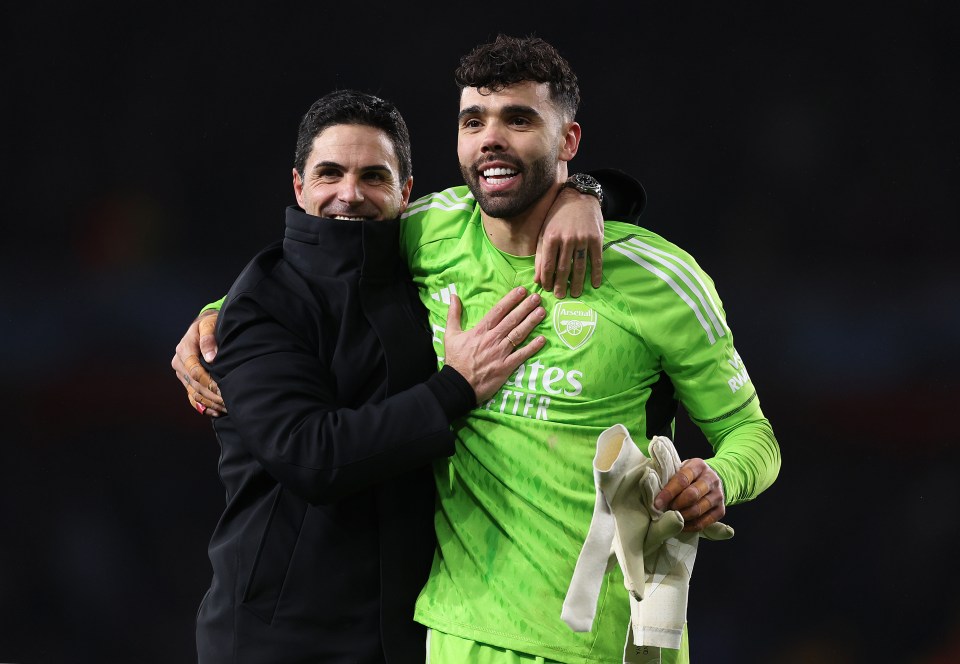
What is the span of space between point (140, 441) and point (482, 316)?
78.5 inches

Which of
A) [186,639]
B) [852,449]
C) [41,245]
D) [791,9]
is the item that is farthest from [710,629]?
[41,245]

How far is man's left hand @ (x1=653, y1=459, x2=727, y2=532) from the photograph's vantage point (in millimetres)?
1420

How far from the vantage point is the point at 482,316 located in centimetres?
172

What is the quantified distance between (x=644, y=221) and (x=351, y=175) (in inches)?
61.0

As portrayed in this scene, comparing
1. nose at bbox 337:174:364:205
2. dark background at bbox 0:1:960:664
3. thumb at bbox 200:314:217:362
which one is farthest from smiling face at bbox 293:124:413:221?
dark background at bbox 0:1:960:664

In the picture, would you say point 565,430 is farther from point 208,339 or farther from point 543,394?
point 208,339

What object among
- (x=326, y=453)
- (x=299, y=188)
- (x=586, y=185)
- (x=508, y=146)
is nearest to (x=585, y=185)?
(x=586, y=185)

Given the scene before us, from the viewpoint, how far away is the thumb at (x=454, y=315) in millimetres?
1710

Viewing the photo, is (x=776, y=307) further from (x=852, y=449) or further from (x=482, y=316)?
(x=482, y=316)

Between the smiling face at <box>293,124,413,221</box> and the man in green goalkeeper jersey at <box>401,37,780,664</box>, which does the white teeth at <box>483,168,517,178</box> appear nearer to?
the man in green goalkeeper jersey at <box>401,37,780,664</box>

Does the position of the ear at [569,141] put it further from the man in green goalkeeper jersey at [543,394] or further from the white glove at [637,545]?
the white glove at [637,545]

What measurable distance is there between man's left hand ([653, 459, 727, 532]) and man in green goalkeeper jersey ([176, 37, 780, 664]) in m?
0.06

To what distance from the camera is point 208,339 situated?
6.26 feet

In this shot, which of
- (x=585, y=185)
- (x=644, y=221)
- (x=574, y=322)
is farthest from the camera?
(x=644, y=221)
